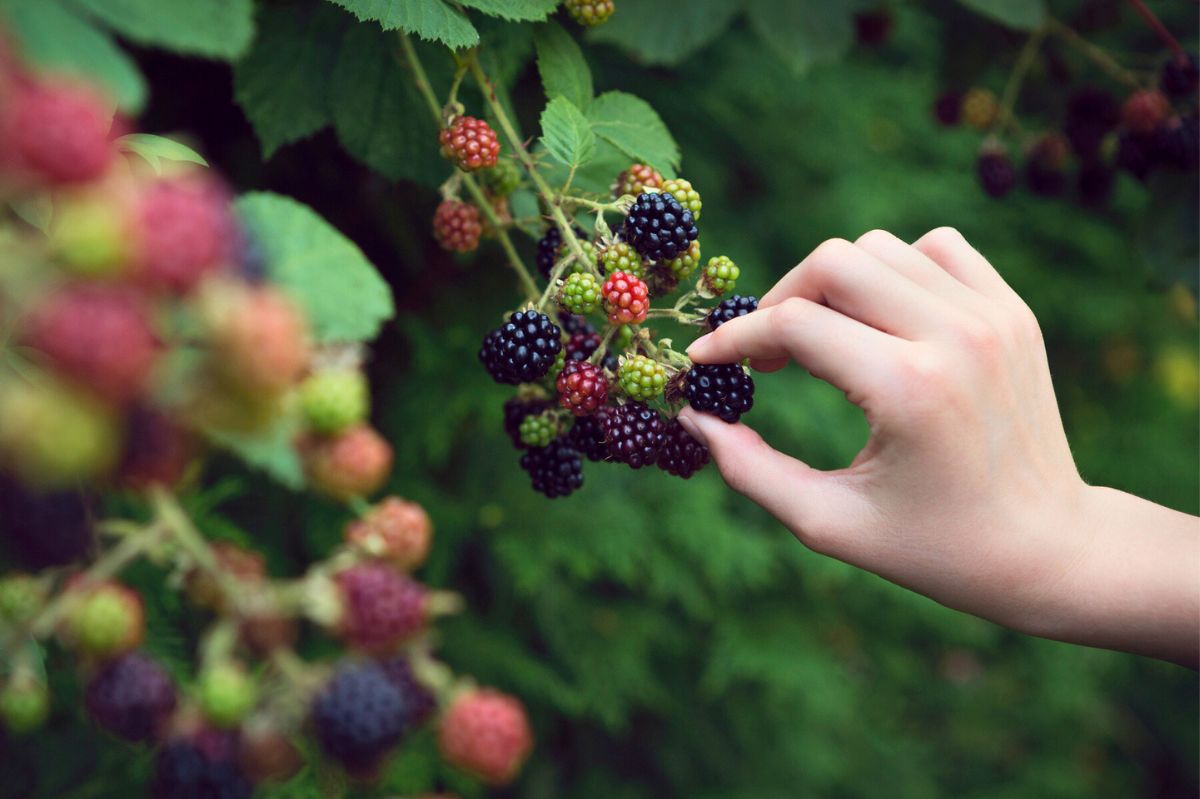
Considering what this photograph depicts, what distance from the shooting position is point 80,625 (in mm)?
504

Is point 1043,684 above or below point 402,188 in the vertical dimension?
below

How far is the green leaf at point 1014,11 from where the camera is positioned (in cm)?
134

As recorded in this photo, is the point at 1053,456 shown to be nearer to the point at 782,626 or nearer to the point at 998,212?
the point at 782,626

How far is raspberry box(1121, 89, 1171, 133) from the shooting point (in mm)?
1488

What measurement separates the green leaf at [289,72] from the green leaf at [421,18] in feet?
1.04

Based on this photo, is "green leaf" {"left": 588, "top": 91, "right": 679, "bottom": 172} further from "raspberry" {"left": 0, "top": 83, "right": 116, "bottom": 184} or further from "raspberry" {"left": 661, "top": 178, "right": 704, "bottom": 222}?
"raspberry" {"left": 0, "top": 83, "right": 116, "bottom": 184}

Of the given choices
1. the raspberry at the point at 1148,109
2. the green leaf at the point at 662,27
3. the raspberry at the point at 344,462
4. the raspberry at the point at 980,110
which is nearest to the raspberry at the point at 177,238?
the raspberry at the point at 344,462

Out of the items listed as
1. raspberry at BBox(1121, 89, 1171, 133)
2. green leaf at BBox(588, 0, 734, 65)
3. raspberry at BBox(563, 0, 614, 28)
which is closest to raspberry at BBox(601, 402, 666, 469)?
raspberry at BBox(563, 0, 614, 28)

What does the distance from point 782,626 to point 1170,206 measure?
1.24 m

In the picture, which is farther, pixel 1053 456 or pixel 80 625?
pixel 1053 456

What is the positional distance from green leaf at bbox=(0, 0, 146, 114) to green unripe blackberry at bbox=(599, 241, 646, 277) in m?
0.38

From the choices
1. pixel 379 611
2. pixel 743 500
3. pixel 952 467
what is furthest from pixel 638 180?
pixel 743 500

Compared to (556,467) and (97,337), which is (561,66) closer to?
(556,467)

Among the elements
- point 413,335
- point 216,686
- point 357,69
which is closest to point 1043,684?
point 413,335
